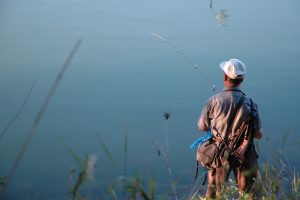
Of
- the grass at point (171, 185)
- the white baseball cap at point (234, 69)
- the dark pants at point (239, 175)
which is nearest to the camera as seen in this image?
the grass at point (171, 185)

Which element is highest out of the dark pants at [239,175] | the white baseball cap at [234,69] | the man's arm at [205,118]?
the white baseball cap at [234,69]

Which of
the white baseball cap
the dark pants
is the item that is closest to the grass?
the dark pants

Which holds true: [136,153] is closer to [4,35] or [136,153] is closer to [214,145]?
[214,145]

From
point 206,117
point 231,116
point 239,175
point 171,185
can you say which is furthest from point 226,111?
point 171,185

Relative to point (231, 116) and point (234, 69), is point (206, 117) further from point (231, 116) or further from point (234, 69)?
point (234, 69)

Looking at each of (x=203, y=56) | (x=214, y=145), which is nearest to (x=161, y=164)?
(x=214, y=145)

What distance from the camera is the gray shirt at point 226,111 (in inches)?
118

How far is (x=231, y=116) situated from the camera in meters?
3.02

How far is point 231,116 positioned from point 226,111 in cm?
4

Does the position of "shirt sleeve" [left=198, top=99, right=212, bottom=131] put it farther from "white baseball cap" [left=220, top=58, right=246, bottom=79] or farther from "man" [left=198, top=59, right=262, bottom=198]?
"white baseball cap" [left=220, top=58, right=246, bottom=79]

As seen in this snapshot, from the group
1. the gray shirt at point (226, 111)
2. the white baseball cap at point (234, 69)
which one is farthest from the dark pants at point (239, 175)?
the white baseball cap at point (234, 69)

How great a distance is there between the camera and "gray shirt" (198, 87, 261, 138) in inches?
118

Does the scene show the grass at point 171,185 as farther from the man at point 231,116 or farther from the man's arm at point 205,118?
the man's arm at point 205,118

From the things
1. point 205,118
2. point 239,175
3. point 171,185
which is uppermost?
point 171,185
